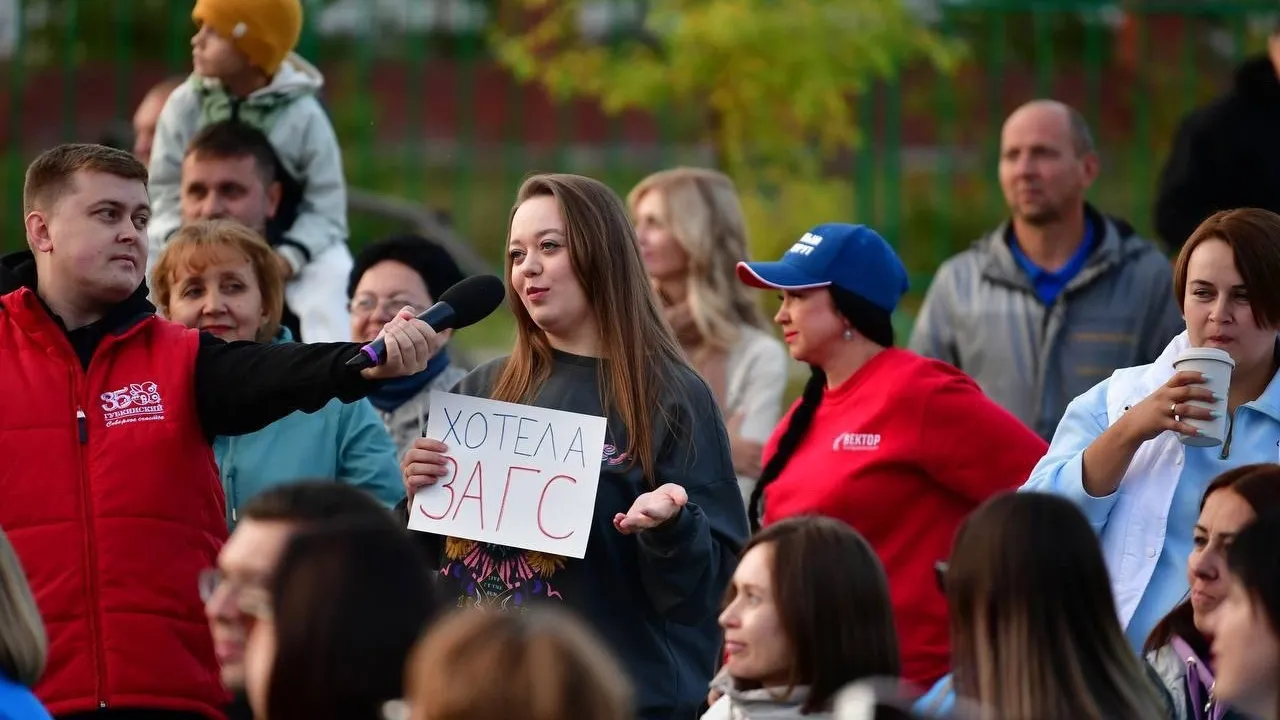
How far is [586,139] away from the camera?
35.4 ft

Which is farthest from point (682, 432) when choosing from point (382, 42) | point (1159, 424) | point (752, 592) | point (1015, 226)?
point (382, 42)

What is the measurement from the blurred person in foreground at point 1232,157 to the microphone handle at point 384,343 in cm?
354

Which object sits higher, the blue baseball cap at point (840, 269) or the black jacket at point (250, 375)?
the blue baseball cap at point (840, 269)

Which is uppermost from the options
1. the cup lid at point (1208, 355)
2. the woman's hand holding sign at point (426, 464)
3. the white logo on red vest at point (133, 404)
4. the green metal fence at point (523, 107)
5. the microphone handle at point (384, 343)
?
the green metal fence at point (523, 107)

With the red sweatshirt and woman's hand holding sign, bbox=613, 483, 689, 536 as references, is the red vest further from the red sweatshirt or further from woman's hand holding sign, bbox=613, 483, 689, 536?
the red sweatshirt

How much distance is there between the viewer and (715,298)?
295 inches

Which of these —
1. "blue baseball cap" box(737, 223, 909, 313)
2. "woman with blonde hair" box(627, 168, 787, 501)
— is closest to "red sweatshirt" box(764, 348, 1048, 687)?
"blue baseball cap" box(737, 223, 909, 313)

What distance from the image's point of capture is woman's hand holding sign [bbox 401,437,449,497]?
4.91 m

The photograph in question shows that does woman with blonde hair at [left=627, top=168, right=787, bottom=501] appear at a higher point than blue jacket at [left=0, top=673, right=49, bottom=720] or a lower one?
higher

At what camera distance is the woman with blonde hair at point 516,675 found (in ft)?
9.33

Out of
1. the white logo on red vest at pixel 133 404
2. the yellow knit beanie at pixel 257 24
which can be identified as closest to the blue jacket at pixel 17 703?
the white logo on red vest at pixel 133 404

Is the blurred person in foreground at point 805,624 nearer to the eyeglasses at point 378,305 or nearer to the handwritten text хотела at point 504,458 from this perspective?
the handwritten text хотела at point 504,458

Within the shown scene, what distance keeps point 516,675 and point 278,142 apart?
4765 millimetres

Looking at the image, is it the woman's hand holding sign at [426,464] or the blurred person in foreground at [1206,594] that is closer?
the blurred person in foreground at [1206,594]
